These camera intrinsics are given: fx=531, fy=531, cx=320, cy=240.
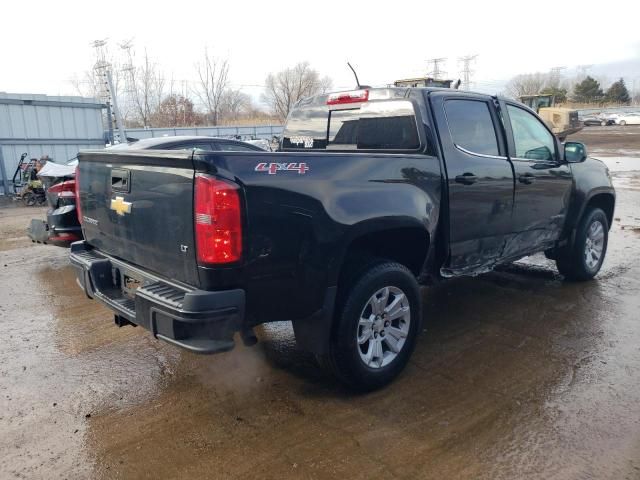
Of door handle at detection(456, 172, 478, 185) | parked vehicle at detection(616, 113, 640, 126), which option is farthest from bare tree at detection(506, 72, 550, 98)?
door handle at detection(456, 172, 478, 185)

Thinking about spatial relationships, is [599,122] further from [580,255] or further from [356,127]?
[356,127]

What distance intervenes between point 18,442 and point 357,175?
2.54m

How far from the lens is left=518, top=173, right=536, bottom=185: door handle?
4707 millimetres

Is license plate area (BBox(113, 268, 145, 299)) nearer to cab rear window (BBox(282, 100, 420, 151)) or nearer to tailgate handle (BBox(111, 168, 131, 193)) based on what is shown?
tailgate handle (BBox(111, 168, 131, 193))

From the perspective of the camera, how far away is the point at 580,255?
5.82 meters

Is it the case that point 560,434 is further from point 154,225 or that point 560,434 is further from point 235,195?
point 154,225

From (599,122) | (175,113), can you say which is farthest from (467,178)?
(599,122)

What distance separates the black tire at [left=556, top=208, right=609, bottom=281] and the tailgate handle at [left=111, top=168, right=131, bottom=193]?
4646 mm

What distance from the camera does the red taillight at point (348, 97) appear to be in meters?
4.43

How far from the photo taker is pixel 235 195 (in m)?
2.76

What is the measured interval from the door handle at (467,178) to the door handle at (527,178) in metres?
0.74

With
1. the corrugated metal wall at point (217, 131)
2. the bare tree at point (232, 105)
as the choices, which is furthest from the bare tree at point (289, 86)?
the corrugated metal wall at point (217, 131)

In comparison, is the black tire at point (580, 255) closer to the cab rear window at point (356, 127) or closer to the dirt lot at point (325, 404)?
the dirt lot at point (325, 404)

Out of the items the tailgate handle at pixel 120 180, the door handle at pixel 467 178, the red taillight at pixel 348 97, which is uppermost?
the red taillight at pixel 348 97
